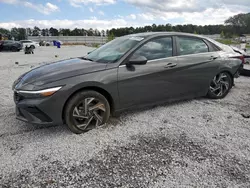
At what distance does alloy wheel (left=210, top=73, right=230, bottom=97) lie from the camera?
4629 millimetres

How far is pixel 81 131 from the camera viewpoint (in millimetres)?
3248

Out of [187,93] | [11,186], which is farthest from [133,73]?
[11,186]

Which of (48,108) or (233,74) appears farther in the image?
(233,74)

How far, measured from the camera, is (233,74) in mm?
4801

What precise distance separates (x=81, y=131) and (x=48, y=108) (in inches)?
24.3

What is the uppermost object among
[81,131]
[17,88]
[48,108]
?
[17,88]

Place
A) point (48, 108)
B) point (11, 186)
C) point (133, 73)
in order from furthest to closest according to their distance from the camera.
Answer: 1. point (133, 73)
2. point (48, 108)
3. point (11, 186)

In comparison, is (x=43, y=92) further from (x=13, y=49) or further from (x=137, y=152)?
(x=13, y=49)

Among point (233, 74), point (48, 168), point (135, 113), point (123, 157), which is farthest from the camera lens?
point (233, 74)

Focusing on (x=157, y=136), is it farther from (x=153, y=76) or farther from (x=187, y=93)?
(x=187, y=93)

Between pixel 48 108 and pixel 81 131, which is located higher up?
pixel 48 108

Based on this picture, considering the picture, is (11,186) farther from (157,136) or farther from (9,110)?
(9,110)

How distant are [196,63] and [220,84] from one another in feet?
3.11

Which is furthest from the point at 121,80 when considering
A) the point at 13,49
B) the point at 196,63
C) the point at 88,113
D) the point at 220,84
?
the point at 13,49
